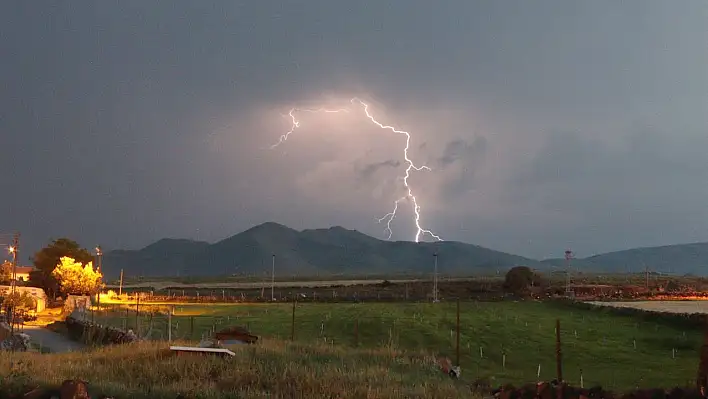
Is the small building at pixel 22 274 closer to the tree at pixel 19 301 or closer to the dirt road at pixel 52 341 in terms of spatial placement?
the tree at pixel 19 301

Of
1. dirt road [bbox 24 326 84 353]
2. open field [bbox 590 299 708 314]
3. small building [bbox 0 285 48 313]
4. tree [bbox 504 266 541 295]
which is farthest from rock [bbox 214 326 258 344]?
tree [bbox 504 266 541 295]

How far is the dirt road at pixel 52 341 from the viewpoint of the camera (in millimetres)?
31069

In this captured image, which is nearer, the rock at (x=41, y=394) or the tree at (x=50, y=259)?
the rock at (x=41, y=394)

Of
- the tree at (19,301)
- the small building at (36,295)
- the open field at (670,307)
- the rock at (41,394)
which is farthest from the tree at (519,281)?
the rock at (41,394)

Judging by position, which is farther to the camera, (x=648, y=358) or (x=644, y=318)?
(x=644, y=318)

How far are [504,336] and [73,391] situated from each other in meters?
32.3

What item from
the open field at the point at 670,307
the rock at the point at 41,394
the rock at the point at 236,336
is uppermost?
the rock at the point at 41,394

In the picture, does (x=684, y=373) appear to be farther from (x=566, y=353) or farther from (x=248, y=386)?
(x=248, y=386)

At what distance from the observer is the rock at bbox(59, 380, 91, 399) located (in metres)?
11.1

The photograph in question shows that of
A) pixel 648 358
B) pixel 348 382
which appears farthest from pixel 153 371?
pixel 648 358

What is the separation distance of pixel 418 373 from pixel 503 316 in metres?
34.3

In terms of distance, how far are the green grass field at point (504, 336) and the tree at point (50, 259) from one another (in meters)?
38.2

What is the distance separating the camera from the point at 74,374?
47.5 ft

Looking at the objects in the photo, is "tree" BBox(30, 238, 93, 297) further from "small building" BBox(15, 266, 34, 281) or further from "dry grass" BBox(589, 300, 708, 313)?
"dry grass" BBox(589, 300, 708, 313)
